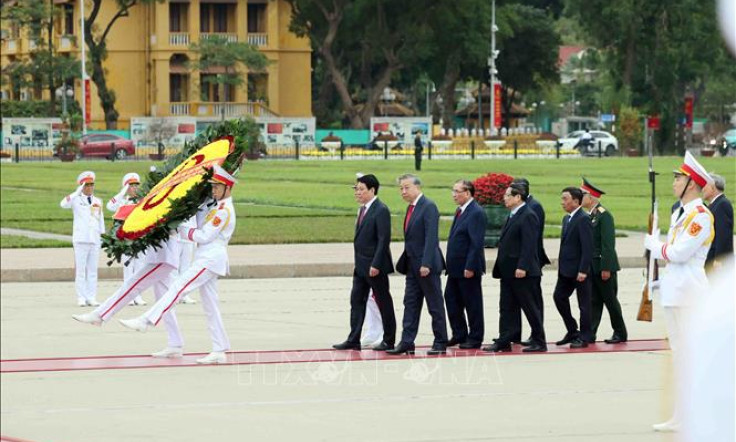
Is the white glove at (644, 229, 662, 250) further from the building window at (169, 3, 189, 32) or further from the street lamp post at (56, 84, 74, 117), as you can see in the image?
the building window at (169, 3, 189, 32)

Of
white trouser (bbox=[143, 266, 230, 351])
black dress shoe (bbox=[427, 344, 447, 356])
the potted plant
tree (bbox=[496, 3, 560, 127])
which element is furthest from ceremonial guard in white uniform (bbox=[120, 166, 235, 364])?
tree (bbox=[496, 3, 560, 127])

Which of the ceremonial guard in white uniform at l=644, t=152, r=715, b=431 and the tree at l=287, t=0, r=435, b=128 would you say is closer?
the ceremonial guard in white uniform at l=644, t=152, r=715, b=431

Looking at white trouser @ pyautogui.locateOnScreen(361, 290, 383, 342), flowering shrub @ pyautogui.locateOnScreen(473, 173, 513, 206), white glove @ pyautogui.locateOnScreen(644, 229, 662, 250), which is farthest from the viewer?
flowering shrub @ pyautogui.locateOnScreen(473, 173, 513, 206)

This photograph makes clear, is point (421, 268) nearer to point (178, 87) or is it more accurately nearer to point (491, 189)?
point (491, 189)

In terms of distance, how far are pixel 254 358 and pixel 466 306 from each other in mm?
1957

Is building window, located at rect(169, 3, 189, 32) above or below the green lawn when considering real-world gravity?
above

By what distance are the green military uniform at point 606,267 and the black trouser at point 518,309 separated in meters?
0.79

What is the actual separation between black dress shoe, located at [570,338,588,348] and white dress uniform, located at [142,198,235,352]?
122 inches

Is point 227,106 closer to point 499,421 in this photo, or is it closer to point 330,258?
point 330,258

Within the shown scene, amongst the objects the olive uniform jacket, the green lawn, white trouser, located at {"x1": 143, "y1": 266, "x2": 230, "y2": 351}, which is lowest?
the green lawn

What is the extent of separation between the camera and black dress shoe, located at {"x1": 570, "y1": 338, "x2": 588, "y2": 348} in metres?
12.9

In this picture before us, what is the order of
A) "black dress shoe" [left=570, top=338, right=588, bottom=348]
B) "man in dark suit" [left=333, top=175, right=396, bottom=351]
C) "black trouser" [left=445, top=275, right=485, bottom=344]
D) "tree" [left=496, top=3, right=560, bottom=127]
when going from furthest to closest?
"tree" [left=496, top=3, right=560, bottom=127], "black dress shoe" [left=570, top=338, right=588, bottom=348], "black trouser" [left=445, top=275, right=485, bottom=344], "man in dark suit" [left=333, top=175, right=396, bottom=351]

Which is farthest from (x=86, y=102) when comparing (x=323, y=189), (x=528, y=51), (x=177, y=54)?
(x=323, y=189)

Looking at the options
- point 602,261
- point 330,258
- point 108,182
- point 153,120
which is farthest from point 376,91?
point 602,261
